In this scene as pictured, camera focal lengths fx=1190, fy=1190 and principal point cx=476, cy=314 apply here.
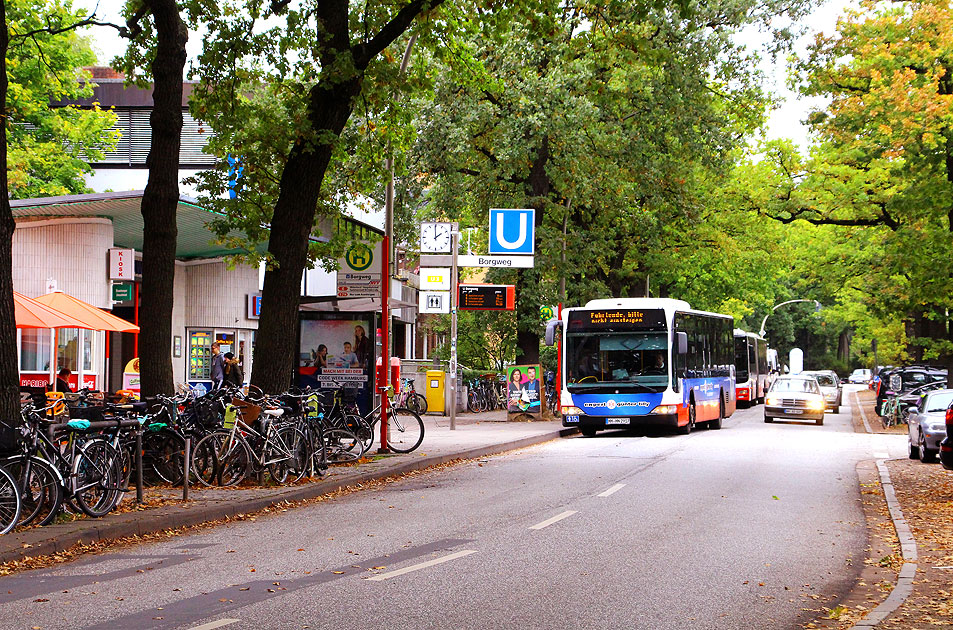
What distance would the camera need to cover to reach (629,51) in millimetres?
17781

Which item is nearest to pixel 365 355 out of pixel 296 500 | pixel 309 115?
pixel 309 115

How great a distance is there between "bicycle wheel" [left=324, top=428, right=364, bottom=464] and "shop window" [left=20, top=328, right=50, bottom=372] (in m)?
12.7

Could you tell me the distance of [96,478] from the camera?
476 inches

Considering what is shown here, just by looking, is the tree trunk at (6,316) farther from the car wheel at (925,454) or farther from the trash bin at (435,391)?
the trash bin at (435,391)

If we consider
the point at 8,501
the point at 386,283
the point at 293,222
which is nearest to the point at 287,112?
the point at 293,222

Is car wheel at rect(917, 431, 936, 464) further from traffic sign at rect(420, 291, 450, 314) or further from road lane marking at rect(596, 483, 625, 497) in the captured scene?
traffic sign at rect(420, 291, 450, 314)

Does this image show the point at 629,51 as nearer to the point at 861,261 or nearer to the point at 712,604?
the point at 712,604

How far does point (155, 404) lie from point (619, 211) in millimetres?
24834

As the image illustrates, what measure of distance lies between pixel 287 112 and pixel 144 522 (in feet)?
26.4

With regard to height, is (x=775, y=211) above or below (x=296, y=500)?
above

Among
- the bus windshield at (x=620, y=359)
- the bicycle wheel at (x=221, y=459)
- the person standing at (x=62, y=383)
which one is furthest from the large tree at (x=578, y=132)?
the bicycle wheel at (x=221, y=459)

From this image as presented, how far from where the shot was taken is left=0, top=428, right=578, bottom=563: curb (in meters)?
10.2

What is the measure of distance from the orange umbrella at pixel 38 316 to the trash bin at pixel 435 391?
17631 millimetres

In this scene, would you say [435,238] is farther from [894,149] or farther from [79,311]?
[894,149]
